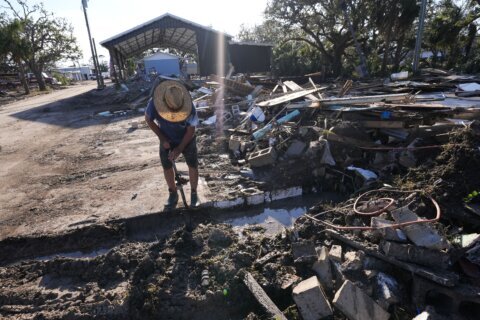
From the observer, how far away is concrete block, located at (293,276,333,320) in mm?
2654

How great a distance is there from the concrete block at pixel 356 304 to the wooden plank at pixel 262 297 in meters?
0.52

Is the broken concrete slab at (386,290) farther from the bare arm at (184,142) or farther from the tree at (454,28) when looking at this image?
the tree at (454,28)

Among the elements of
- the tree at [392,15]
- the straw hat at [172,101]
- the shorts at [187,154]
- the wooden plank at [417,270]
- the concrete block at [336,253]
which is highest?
the tree at [392,15]

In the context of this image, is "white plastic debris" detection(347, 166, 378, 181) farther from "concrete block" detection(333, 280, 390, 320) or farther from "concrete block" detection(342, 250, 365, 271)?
"concrete block" detection(333, 280, 390, 320)

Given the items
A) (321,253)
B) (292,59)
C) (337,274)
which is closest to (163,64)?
(292,59)

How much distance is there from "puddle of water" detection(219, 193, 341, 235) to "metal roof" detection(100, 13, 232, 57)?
19895 mm

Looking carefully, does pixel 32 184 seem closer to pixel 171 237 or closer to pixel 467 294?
pixel 171 237

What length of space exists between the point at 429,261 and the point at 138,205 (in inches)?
155

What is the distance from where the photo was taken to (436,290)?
2648 mm

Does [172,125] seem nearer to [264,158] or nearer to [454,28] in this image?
[264,158]

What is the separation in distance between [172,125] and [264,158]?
2079 millimetres

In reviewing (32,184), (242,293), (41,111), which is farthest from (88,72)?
(242,293)

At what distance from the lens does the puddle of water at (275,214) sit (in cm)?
437

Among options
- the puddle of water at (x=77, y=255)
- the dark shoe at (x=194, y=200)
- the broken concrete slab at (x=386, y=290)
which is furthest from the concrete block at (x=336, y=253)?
the puddle of water at (x=77, y=255)
